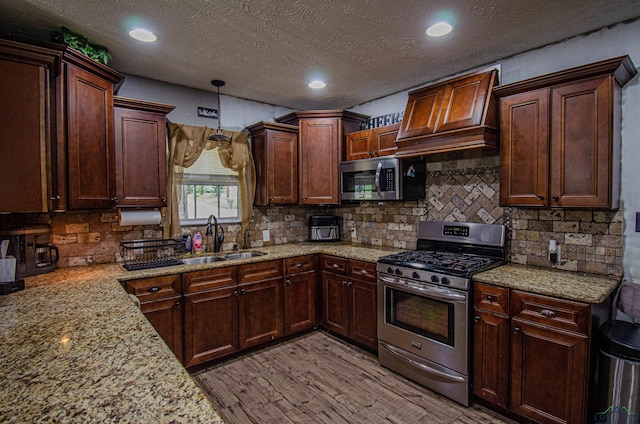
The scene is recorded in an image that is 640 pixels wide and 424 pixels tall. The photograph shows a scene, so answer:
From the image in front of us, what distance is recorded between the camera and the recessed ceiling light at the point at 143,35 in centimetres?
231

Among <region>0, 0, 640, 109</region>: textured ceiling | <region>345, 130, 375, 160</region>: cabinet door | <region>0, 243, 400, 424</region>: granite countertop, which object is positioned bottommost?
<region>0, 243, 400, 424</region>: granite countertop

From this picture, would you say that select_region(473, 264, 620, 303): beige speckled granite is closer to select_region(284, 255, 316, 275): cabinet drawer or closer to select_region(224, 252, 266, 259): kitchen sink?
select_region(284, 255, 316, 275): cabinet drawer

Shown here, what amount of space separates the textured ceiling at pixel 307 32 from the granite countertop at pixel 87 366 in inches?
69.3

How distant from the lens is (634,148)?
7.36 ft

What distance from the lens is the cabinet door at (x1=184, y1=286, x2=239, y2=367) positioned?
2795 millimetres

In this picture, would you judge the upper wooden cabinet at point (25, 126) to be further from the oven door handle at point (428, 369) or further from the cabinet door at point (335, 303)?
the oven door handle at point (428, 369)

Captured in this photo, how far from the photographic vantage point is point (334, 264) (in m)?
3.45

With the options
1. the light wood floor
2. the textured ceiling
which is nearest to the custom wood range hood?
the textured ceiling

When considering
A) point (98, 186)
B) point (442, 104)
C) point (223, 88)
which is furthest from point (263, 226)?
point (442, 104)

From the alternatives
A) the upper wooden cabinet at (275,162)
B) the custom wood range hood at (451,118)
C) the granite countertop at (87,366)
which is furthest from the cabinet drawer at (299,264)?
the granite countertop at (87,366)

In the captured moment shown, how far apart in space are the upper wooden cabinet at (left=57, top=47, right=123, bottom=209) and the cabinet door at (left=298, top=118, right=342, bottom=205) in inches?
75.3

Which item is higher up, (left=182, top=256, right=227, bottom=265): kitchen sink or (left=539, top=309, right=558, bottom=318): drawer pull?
(left=182, top=256, right=227, bottom=265): kitchen sink

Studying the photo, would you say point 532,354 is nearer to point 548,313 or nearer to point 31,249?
point 548,313

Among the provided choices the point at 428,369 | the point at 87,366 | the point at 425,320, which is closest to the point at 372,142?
the point at 425,320
